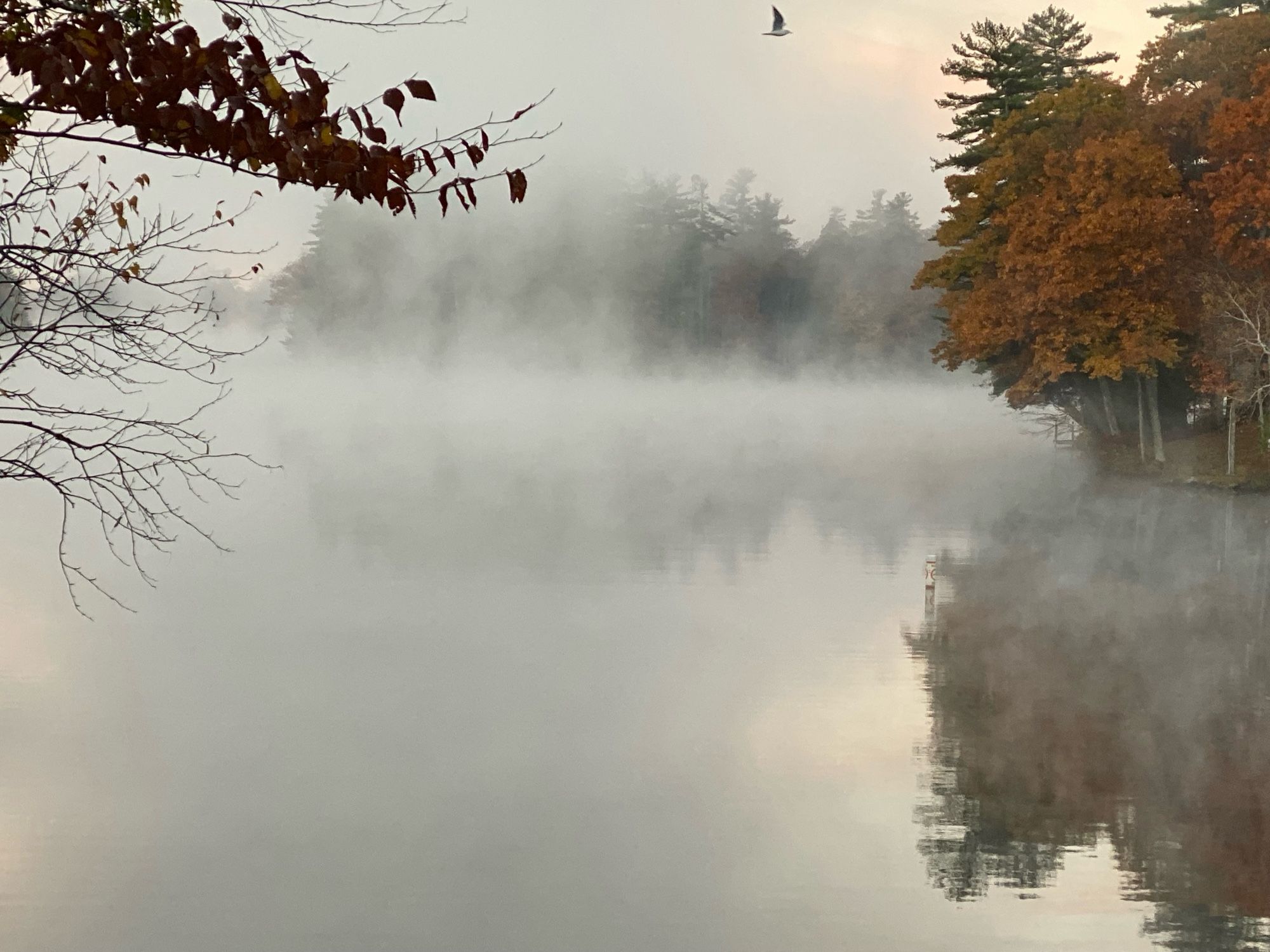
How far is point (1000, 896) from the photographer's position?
8406 mm

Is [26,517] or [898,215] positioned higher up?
[898,215]

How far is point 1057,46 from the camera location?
50188mm

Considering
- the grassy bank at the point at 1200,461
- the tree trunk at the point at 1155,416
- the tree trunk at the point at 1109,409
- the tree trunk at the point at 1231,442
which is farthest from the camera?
the tree trunk at the point at 1109,409

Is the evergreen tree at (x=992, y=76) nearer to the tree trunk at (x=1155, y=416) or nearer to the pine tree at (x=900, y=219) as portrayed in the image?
the tree trunk at (x=1155, y=416)

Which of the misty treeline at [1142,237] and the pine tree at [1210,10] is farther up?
the pine tree at [1210,10]

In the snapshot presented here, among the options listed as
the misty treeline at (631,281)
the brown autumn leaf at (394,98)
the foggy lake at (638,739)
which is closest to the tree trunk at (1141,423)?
the foggy lake at (638,739)

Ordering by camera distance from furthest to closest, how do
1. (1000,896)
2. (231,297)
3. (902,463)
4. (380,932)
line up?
(231,297) → (902,463) → (1000,896) → (380,932)

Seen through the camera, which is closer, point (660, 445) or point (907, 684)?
point (907, 684)

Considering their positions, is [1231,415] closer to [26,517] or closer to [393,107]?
[26,517]

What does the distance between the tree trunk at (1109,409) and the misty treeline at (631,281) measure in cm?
5171

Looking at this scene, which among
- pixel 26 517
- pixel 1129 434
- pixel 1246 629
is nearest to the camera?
pixel 1246 629

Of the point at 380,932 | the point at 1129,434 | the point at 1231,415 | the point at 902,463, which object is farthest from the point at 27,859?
the point at 1129,434

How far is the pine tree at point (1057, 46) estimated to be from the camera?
49875 millimetres

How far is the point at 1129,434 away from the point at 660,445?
14925mm
